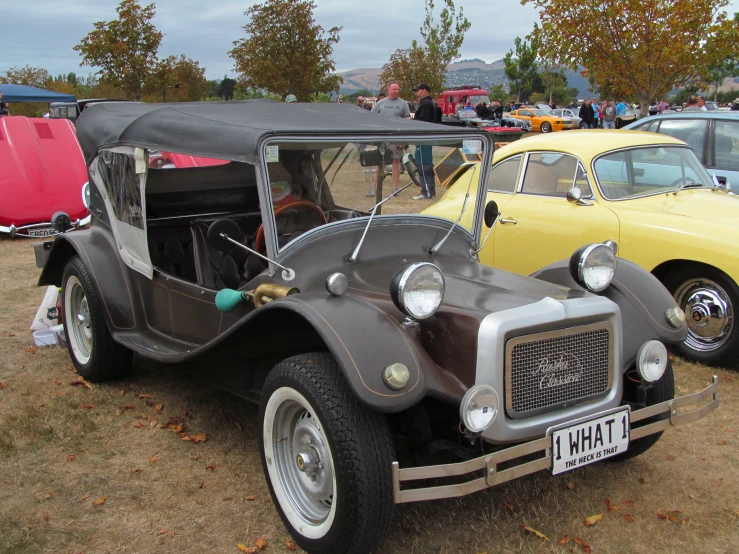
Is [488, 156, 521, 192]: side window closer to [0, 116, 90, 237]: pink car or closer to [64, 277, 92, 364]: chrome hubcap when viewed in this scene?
[64, 277, 92, 364]: chrome hubcap

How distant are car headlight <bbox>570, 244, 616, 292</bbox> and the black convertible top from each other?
3.26 ft

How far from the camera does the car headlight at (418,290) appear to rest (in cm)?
286

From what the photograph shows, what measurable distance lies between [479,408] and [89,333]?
10.7ft

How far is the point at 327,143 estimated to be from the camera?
3.42 m

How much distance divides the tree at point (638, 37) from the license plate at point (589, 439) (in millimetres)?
12973

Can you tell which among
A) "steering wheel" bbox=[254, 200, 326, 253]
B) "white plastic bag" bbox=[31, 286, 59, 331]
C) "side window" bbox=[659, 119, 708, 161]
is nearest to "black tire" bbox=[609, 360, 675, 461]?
→ "steering wheel" bbox=[254, 200, 326, 253]

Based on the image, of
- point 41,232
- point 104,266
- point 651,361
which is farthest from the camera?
point 41,232

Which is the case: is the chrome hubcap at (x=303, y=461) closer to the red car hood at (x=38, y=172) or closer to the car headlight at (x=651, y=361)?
the car headlight at (x=651, y=361)

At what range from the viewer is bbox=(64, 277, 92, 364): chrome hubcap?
16.1 feet

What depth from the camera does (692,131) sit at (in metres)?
7.69

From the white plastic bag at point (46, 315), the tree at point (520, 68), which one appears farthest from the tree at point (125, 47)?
the tree at point (520, 68)

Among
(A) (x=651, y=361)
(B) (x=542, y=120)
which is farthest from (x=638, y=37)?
(B) (x=542, y=120)

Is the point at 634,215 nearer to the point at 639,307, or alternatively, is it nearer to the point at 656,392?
the point at 639,307

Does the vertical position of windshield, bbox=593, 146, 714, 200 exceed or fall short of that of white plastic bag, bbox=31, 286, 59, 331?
it exceeds it
